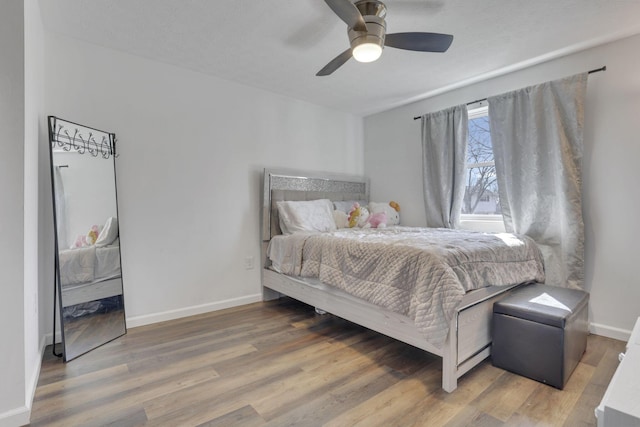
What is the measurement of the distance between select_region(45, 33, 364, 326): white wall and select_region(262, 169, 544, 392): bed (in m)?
0.63

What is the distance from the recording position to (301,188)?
3.76 m

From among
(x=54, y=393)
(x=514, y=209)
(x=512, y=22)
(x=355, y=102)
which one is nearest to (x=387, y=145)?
(x=355, y=102)

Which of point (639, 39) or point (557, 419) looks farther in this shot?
point (639, 39)

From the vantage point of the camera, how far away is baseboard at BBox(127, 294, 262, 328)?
2.75 meters

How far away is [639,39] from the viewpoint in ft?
7.84

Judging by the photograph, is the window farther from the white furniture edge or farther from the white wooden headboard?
the white furniture edge

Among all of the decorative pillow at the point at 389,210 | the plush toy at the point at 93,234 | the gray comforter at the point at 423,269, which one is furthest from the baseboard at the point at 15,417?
the decorative pillow at the point at 389,210

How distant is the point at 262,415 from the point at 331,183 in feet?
9.50

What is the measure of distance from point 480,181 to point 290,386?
2.87 meters

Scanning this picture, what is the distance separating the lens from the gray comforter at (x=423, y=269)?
1.75 metres

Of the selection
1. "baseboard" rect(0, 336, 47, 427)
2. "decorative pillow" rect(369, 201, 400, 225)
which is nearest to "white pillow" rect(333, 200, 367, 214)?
"decorative pillow" rect(369, 201, 400, 225)

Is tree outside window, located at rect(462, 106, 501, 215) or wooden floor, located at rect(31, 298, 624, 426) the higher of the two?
tree outside window, located at rect(462, 106, 501, 215)

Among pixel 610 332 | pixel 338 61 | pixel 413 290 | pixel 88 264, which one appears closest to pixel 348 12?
pixel 338 61

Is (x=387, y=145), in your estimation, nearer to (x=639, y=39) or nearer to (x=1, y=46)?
(x=639, y=39)
